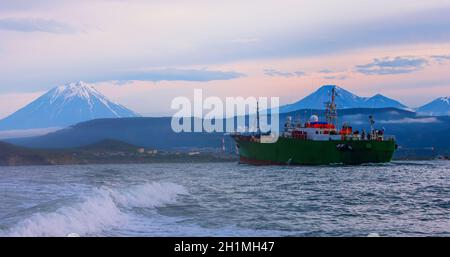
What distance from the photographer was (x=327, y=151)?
8519cm

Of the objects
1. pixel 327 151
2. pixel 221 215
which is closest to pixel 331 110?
pixel 327 151

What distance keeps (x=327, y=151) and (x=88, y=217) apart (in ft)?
Result: 224

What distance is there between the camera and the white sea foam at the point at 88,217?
16078 millimetres

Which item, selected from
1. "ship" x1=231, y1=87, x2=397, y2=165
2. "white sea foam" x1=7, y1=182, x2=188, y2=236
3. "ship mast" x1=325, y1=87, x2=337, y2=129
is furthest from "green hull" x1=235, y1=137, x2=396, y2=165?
"white sea foam" x1=7, y1=182, x2=188, y2=236

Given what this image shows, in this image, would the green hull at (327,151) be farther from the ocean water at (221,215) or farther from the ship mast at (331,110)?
the ocean water at (221,215)

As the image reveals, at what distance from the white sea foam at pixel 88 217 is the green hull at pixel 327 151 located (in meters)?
58.3

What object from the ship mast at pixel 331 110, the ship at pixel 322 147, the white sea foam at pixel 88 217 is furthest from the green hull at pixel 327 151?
the white sea foam at pixel 88 217

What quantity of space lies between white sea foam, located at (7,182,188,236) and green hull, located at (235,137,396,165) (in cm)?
5831

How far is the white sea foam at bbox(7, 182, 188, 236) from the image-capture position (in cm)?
1608
